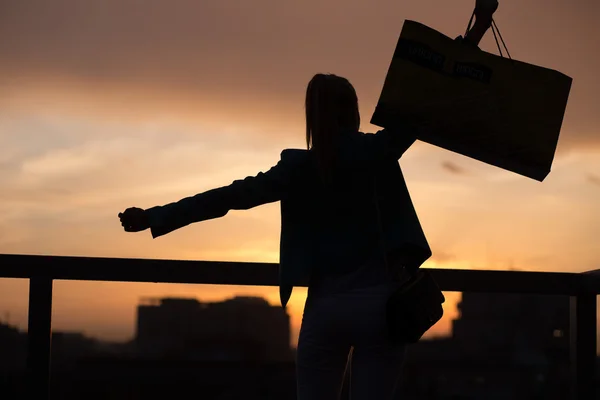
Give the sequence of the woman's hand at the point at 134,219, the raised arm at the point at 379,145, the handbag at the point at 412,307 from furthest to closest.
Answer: the woman's hand at the point at 134,219 → the raised arm at the point at 379,145 → the handbag at the point at 412,307

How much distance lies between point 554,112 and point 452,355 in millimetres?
1327

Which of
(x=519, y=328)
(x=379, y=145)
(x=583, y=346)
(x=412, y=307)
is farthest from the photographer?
(x=583, y=346)

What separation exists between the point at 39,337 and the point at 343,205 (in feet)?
5.19

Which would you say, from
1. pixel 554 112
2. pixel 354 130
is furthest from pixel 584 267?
pixel 354 130

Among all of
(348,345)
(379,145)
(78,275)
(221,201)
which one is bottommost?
(348,345)

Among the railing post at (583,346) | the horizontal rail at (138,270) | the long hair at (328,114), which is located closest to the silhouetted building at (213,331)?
the horizontal rail at (138,270)

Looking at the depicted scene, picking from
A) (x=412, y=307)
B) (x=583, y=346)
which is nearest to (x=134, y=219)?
(x=412, y=307)

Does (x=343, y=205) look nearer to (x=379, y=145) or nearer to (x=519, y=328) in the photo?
(x=379, y=145)

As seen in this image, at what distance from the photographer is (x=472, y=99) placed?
241 cm

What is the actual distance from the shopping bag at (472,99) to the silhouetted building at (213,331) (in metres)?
1.01

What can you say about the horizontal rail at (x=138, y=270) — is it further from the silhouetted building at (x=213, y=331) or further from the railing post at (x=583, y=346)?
the railing post at (x=583, y=346)

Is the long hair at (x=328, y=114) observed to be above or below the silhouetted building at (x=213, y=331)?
above

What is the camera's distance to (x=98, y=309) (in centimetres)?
331

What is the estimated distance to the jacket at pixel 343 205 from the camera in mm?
2311
